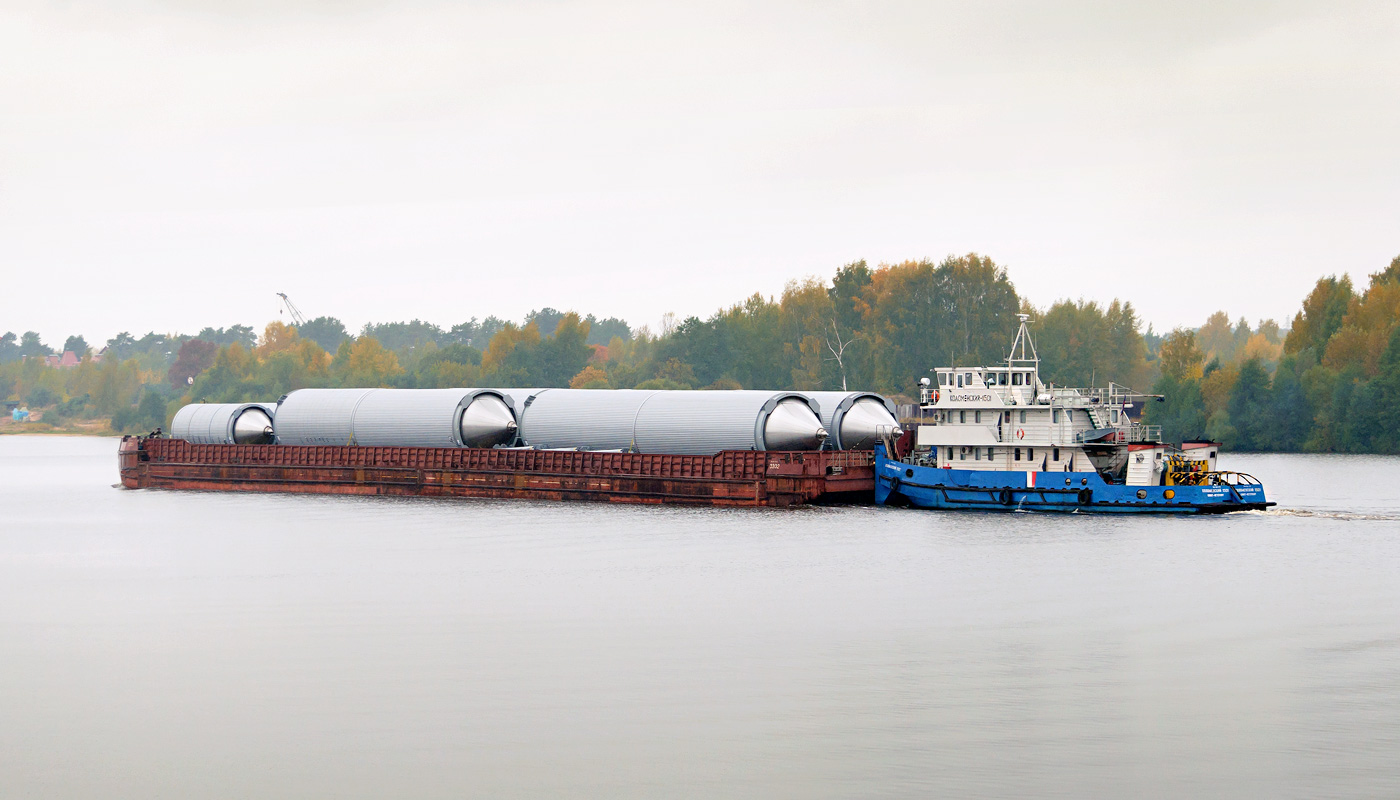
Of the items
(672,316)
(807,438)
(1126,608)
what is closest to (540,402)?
(807,438)

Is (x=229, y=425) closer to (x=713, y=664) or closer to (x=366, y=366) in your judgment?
(x=713, y=664)

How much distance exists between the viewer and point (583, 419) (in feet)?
205

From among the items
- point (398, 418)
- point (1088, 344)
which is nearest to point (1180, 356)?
point (1088, 344)

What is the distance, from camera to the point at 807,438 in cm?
5638

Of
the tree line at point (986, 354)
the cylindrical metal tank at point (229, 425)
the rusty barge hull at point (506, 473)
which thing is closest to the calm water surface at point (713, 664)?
the rusty barge hull at point (506, 473)

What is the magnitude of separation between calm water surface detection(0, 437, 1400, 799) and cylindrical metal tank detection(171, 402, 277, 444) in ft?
90.9

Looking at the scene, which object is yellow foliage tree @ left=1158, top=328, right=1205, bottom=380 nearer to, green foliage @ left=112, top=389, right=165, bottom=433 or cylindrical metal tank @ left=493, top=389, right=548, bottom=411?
cylindrical metal tank @ left=493, top=389, right=548, bottom=411

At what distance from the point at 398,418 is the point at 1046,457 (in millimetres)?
33219

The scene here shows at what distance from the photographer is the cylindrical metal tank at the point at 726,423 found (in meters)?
56.5

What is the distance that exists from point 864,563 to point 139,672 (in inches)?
791

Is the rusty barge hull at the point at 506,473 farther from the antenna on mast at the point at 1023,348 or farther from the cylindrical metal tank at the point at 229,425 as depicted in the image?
the antenna on mast at the point at 1023,348

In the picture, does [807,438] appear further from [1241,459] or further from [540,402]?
[1241,459]

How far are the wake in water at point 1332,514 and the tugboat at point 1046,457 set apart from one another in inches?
74.6

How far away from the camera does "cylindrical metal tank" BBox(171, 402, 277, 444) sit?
238ft
